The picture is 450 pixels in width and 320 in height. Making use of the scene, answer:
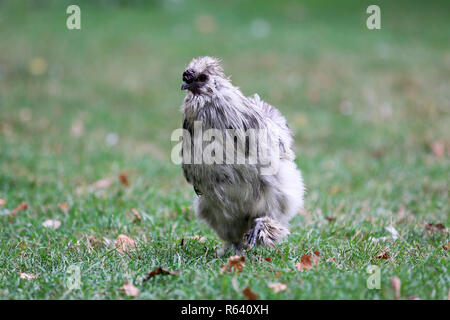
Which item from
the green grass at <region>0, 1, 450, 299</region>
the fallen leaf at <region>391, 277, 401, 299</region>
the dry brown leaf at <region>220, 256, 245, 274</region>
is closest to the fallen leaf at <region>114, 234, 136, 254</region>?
the green grass at <region>0, 1, 450, 299</region>

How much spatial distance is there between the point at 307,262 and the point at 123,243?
1.68m

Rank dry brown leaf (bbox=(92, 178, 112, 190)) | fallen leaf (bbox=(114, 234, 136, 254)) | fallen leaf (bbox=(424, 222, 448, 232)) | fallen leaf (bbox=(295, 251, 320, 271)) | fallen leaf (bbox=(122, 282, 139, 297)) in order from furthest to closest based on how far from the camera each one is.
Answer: dry brown leaf (bbox=(92, 178, 112, 190)), fallen leaf (bbox=(424, 222, 448, 232)), fallen leaf (bbox=(114, 234, 136, 254)), fallen leaf (bbox=(295, 251, 320, 271)), fallen leaf (bbox=(122, 282, 139, 297))

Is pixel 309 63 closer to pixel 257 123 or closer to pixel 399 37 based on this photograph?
pixel 399 37

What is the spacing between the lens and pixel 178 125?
9.85m

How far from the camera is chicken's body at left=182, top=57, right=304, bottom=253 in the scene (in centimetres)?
401

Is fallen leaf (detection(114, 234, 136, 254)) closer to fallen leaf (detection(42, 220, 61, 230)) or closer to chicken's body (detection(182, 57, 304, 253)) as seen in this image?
chicken's body (detection(182, 57, 304, 253))

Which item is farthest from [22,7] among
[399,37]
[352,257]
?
[352,257]

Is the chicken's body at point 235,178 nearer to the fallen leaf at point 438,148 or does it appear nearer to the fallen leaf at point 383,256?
the fallen leaf at point 383,256

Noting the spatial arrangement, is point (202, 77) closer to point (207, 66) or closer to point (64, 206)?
point (207, 66)

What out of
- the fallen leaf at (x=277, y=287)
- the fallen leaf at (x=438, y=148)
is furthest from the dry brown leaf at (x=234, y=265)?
the fallen leaf at (x=438, y=148)

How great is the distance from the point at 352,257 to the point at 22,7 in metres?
13.9

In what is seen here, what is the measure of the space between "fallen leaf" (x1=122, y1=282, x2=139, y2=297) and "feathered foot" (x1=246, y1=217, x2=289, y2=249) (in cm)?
99

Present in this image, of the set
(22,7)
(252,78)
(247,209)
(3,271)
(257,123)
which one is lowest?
(3,271)

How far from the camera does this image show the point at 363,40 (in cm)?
1380
